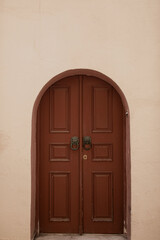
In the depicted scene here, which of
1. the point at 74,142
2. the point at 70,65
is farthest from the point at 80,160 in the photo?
the point at 70,65

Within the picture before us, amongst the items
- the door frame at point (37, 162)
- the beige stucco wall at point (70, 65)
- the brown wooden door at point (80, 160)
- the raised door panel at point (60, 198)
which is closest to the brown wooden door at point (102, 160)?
the brown wooden door at point (80, 160)

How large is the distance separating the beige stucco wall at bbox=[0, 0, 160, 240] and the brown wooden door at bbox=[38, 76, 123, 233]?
40 cm

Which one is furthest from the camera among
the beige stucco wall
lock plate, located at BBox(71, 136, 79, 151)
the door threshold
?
lock plate, located at BBox(71, 136, 79, 151)

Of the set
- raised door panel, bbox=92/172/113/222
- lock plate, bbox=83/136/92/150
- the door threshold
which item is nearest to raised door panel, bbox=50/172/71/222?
the door threshold

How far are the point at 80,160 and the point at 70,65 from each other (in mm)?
1391

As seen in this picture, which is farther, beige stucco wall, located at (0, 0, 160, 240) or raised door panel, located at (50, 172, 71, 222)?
raised door panel, located at (50, 172, 71, 222)

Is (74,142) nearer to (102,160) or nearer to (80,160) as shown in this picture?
(80,160)

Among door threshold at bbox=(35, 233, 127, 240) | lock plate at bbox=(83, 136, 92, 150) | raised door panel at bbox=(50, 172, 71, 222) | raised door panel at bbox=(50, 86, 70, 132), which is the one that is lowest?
door threshold at bbox=(35, 233, 127, 240)

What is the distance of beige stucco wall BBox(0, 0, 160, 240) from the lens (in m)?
3.03

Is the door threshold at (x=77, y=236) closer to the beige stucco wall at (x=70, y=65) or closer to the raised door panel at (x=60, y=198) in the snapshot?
the raised door panel at (x=60, y=198)

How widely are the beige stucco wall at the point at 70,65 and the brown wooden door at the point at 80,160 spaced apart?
40 centimetres

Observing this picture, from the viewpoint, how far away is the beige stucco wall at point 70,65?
3033 mm

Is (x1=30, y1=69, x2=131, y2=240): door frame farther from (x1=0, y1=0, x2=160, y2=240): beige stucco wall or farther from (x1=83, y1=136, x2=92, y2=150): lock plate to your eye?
(x1=83, y1=136, x2=92, y2=150): lock plate

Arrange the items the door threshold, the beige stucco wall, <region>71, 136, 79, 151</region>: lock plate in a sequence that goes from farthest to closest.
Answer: <region>71, 136, 79, 151</region>: lock plate → the door threshold → the beige stucco wall
